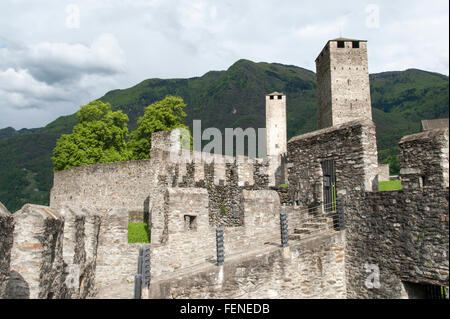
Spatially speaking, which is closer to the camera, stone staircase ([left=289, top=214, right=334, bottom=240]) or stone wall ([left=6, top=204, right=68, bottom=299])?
stone wall ([left=6, top=204, right=68, bottom=299])

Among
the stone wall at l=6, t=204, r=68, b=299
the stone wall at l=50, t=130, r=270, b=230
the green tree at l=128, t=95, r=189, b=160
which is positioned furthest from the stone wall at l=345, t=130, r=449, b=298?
the green tree at l=128, t=95, r=189, b=160

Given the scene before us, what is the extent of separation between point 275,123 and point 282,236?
143 ft

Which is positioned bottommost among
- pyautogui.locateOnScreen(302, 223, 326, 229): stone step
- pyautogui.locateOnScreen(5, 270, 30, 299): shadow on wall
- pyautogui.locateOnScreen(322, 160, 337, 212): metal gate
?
pyautogui.locateOnScreen(5, 270, 30, 299): shadow on wall

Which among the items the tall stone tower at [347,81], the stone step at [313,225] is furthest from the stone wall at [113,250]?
the tall stone tower at [347,81]

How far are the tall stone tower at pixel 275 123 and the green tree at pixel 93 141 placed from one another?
24095 millimetres

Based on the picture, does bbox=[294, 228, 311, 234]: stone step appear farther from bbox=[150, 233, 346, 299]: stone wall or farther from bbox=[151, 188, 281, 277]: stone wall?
bbox=[151, 188, 281, 277]: stone wall

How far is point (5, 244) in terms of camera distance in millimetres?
5105

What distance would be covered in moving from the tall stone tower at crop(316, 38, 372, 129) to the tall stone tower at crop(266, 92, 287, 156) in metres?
14.6

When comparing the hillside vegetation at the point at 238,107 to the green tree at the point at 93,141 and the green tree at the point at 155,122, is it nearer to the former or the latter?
the green tree at the point at 93,141

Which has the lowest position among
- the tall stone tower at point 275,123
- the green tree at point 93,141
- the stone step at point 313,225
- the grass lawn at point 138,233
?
the grass lawn at point 138,233

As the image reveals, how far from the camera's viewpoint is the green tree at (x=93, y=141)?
3016 centimetres

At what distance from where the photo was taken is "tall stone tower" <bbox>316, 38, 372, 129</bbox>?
35.0m

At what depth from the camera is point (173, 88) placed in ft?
523
